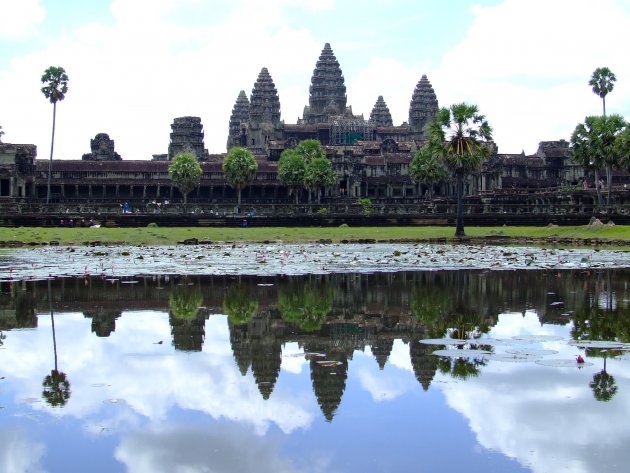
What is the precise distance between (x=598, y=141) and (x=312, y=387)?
222 ft

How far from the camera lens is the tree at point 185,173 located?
11806 centimetres

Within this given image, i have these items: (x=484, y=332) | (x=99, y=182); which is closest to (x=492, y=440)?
(x=484, y=332)

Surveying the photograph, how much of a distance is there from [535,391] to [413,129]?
157428 millimetres

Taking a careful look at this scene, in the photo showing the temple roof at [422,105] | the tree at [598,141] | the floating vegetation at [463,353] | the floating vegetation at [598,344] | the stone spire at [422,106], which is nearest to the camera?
the floating vegetation at [463,353]

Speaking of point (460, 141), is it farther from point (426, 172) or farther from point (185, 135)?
point (185, 135)

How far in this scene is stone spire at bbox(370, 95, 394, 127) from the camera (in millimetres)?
179000

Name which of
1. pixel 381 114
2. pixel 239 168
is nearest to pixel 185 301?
pixel 239 168

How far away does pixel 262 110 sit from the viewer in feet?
543

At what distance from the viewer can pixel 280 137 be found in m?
159

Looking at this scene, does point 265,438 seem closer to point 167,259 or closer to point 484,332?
point 484,332

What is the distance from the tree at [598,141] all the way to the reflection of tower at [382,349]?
2429 inches

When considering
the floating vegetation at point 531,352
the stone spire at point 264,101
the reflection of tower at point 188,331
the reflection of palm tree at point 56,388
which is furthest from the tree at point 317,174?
the reflection of palm tree at point 56,388

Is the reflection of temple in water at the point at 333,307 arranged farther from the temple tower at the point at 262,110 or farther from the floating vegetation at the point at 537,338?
the temple tower at the point at 262,110

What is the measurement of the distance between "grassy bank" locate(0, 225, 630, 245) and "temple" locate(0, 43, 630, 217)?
3665 cm
